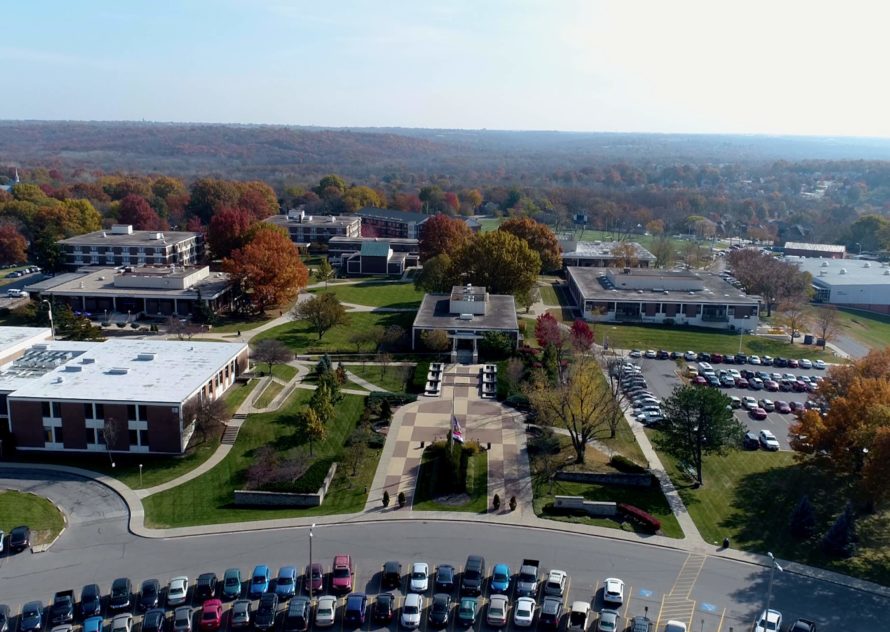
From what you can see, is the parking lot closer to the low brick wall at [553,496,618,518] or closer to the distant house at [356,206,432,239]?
the low brick wall at [553,496,618,518]

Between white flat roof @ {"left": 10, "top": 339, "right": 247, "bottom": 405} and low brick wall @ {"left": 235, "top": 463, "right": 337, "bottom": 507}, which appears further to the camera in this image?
white flat roof @ {"left": 10, "top": 339, "right": 247, "bottom": 405}

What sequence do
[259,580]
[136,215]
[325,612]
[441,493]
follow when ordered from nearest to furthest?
1. [325,612]
2. [259,580]
3. [441,493]
4. [136,215]

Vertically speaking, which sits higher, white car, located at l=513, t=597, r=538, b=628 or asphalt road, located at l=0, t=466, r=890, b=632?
white car, located at l=513, t=597, r=538, b=628

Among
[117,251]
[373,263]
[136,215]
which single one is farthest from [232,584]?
[136,215]

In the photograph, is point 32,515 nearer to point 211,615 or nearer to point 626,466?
point 211,615

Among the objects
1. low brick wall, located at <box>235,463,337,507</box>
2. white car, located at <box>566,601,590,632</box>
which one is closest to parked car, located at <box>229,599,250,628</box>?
low brick wall, located at <box>235,463,337,507</box>

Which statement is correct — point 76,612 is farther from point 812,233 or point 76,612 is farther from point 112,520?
point 812,233
